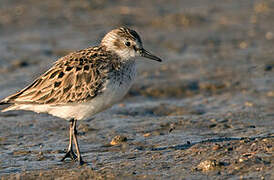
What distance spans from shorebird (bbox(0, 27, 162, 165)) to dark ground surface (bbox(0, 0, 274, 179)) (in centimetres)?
81

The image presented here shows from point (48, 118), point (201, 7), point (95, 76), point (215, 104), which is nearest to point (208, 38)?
point (201, 7)

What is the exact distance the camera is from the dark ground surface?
8367 millimetres

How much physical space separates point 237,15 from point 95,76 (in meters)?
9.86

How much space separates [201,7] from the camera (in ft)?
59.9

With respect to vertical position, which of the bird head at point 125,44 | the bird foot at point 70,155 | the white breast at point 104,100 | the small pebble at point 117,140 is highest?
the bird head at point 125,44

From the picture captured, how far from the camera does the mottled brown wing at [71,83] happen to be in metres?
8.58

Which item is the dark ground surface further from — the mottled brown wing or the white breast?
the mottled brown wing

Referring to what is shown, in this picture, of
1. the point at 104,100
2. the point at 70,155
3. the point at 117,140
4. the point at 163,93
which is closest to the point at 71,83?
the point at 104,100

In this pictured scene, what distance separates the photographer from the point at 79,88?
8648 mm

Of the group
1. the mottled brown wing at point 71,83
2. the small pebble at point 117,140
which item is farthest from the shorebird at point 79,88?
the small pebble at point 117,140

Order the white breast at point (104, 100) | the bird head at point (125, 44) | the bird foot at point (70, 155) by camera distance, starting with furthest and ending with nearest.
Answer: the bird head at point (125, 44)
the bird foot at point (70, 155)
the white breast at point (104, 100)

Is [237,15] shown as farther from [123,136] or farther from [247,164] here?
[247,164]

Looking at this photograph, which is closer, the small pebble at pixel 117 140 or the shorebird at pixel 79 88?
the shorebird at pixel 79 88

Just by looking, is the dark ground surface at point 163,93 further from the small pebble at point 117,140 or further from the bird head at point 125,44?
the bird head at point 125,44
